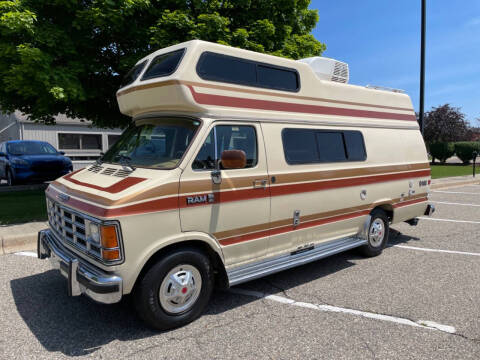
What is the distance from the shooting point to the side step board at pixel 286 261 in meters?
3.97

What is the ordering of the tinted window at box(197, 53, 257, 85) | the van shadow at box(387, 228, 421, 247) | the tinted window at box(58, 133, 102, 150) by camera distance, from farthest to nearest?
the tinted window at box(58, 133, 102, 150), the van shadow at box(387, 228, 421, 247), the tinted window at box(197, 53, 257, 85)

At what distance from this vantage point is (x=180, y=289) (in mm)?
3576

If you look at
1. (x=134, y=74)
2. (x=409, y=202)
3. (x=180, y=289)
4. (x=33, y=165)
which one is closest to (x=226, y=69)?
(x=134, y=74)

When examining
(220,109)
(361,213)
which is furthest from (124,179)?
(361,213)

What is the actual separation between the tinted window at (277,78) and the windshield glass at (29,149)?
984 cm

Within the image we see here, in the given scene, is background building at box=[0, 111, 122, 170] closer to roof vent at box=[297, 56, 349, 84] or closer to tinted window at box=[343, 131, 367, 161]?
roof vent at box=[297, 56, 349, 84]

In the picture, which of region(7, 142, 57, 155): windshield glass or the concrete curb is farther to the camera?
the concrete curb

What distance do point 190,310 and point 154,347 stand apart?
0.54 metres

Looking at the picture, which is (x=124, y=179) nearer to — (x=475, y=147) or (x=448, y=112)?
(x=475, y=147)

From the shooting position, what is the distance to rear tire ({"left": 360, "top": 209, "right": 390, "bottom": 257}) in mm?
5824

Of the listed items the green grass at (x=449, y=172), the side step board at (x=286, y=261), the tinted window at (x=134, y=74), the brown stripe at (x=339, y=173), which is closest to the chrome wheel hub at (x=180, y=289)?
the side step board at (x=286, y=261)

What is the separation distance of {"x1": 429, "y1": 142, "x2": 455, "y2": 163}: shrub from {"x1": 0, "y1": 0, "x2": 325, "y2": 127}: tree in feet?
78.3

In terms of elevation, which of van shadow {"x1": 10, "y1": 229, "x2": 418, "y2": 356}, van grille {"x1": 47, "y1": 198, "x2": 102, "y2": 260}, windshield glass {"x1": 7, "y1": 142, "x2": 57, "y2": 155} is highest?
windshield glass {"x1": 7, "y1": 142, "x2": 57, "y2": 155}

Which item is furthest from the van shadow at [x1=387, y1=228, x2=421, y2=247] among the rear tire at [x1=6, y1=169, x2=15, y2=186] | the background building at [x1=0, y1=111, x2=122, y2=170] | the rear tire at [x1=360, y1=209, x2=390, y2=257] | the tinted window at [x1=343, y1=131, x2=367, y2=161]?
the background building at [x1=0, y1=111, x2=122, y2=170]
